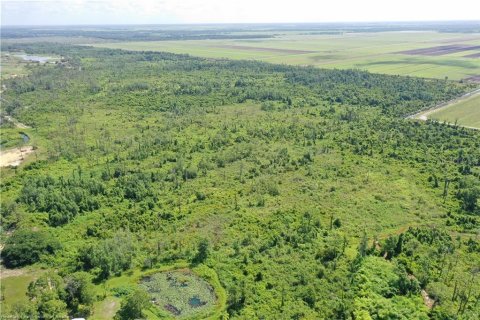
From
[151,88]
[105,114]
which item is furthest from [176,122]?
[151,88]

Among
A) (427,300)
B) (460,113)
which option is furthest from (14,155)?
(460,113)

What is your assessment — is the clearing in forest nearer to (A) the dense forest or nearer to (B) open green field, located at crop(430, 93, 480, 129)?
(B) open green field, located at crop(430, 93, 480, 129)

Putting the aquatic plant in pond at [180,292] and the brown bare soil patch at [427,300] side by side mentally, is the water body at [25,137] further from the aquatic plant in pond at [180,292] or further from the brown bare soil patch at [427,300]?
the brown bare soil patch at [427,300]

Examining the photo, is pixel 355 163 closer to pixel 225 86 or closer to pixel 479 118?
pixel 479 118

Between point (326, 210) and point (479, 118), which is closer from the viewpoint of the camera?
point (326, 210)

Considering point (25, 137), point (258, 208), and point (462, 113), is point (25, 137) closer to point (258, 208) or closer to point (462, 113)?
point (258, 208)

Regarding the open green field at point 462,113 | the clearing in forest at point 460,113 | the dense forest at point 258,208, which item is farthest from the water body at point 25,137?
the open green field at point 462,113
